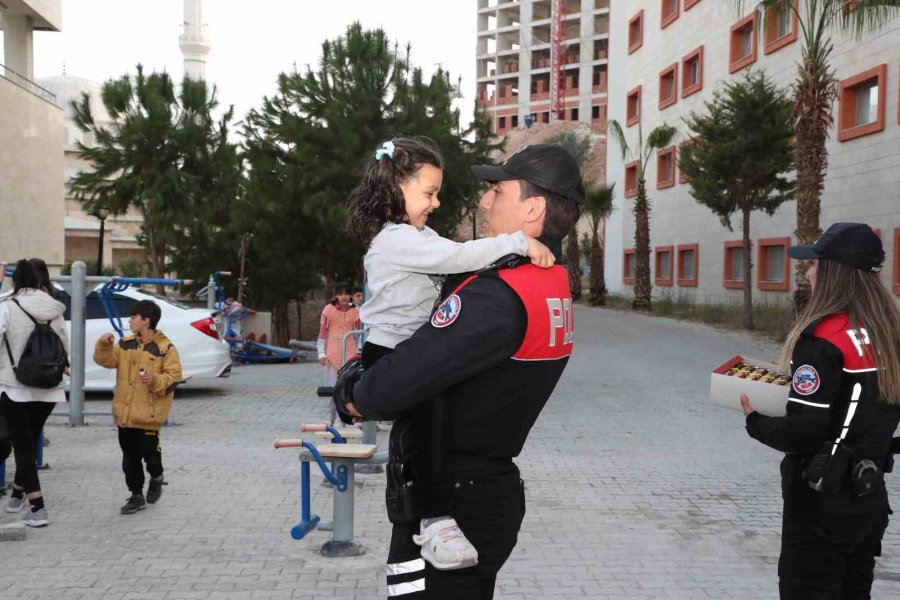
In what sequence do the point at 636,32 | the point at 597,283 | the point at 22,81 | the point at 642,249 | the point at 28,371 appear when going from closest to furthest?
the point at 28,371, the point at 22,81, the point at 642,249, the point at 597,283, the point at 636,32

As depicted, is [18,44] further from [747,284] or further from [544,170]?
[544,170]

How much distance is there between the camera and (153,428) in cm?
669

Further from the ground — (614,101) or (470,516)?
(614,101)

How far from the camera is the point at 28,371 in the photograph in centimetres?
622

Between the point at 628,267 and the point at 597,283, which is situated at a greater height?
the point at 628,267

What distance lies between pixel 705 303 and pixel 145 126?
18759 mm

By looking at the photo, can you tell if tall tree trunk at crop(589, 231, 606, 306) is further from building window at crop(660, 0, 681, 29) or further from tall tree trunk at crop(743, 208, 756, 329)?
tall tree trunk at crop(743, 208, 756, 329)

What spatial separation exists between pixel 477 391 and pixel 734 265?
101 feet

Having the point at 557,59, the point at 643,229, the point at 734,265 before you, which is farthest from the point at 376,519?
the point at 557,59

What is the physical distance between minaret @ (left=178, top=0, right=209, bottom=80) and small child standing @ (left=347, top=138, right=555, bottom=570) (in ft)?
231

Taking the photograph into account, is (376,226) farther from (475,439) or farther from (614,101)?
(614,101)

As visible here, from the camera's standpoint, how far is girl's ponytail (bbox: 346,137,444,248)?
2736 millimetres

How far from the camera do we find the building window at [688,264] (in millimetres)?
34781

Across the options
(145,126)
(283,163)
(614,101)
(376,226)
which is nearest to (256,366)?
(283,163)
